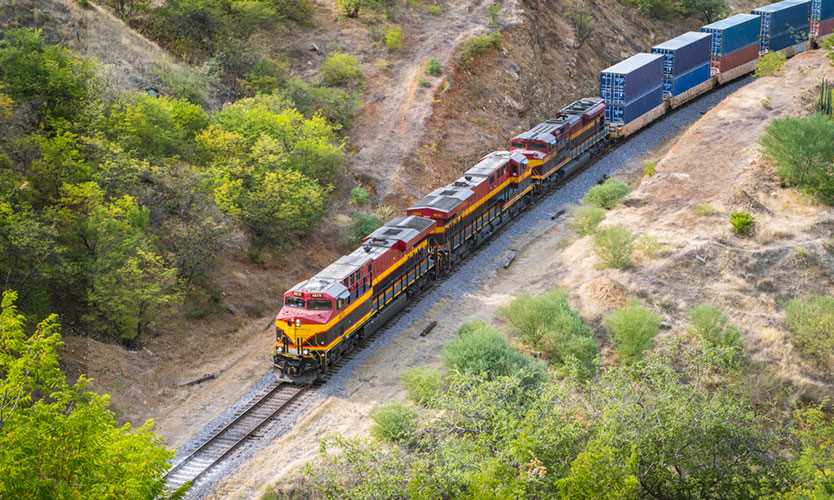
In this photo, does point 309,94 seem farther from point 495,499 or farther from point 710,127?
point 495,499

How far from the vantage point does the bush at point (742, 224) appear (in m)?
44.4

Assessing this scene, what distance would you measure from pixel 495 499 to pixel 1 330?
13.4 meters

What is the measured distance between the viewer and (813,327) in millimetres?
38719

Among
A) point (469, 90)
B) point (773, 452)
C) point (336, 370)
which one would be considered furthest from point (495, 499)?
point (469, 90)

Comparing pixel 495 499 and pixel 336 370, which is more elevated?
pixel 495 499

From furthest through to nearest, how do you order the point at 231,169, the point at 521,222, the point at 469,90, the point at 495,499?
the point at 469,90 → the point at 521,222 → the point at 231,169 → the point at 495,499

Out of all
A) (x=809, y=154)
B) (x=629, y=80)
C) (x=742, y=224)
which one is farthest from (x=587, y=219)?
(x=629, y=80)

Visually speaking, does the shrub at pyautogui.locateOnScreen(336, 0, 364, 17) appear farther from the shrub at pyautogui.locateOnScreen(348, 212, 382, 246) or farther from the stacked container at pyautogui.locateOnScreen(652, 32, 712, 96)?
the shrub at pyautogui.locateOnScreen(348, 212, 382, 246)

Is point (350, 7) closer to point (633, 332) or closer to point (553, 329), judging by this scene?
point (553, 329)

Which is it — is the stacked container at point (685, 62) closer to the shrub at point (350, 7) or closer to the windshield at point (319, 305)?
the shrub at point (350, 7)

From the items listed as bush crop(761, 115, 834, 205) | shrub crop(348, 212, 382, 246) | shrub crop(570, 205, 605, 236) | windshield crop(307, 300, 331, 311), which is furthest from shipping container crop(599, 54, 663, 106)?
windshield crop(307, 300, 331, 311)

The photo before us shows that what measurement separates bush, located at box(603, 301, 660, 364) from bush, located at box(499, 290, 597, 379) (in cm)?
107

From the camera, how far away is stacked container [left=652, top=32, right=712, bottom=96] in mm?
68125

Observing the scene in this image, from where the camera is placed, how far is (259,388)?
126ft
